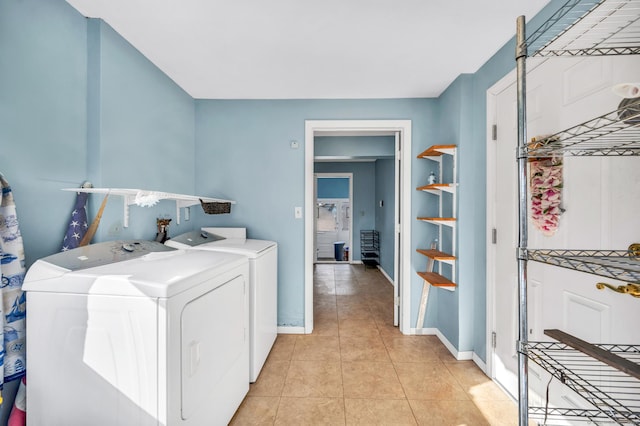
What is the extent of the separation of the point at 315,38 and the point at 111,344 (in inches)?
76.6

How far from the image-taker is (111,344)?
3.80 ft

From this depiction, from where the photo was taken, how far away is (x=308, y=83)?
2.53 m

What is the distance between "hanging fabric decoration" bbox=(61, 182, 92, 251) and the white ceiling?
1.05 metres

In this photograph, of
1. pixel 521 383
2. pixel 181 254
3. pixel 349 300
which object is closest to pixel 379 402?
pixel 521 383

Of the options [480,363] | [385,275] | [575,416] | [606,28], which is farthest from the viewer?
[385,275]

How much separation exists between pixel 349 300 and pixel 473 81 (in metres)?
2.88

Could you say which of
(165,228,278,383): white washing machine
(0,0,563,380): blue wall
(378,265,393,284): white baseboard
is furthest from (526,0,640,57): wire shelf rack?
(378,265,393,284): white baseboard

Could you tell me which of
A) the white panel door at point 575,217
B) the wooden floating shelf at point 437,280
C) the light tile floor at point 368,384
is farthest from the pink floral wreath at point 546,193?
the light tile floor at point 368,384

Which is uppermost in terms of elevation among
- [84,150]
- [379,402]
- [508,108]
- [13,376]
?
[508,108]

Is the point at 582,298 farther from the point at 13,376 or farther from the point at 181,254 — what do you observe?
the point at 13,376

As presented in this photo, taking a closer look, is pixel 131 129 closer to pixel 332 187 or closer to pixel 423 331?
pixel 423 331

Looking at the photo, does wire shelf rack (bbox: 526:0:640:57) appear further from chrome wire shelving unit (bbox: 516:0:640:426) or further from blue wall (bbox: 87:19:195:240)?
blue wall (bbox: 87:19:195:240)

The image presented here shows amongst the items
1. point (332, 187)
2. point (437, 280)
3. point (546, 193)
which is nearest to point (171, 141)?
point (437, 280)

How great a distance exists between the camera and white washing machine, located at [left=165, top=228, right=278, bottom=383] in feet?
6.83
